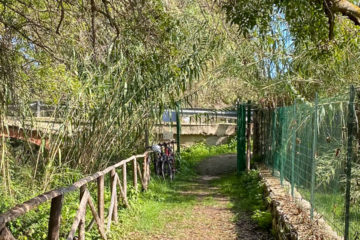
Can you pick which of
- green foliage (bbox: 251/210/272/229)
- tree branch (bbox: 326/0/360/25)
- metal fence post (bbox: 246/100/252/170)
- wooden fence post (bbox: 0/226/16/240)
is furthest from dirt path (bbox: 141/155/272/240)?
wooden fence post (bbox: 0/226/16/240)

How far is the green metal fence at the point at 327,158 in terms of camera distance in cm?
381

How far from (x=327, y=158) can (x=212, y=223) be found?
2964mm

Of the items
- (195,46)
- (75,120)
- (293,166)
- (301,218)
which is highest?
(195,46)

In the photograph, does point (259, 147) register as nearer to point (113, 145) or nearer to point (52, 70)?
point (113, 145)

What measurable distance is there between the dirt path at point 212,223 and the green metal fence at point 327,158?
99 cm

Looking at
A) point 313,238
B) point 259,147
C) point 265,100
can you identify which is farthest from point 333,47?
point 259,147

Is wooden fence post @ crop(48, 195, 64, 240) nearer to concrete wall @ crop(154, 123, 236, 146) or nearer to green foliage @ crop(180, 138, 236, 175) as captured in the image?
green foliage @ crop(180, 138, 236, 175)

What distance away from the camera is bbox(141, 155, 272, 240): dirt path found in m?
6.50

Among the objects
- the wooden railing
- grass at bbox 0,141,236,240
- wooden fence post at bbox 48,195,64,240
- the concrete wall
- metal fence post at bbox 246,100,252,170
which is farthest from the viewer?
the concrete wall

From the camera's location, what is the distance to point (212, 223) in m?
7.26

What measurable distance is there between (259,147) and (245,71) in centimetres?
→ 281

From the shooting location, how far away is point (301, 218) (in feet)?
18.0

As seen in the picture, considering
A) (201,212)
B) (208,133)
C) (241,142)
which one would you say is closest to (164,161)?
(241,142)

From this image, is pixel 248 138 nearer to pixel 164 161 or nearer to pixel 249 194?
pixel 164 161
